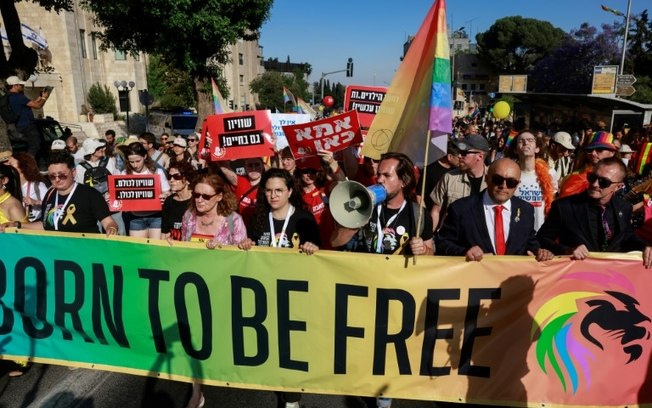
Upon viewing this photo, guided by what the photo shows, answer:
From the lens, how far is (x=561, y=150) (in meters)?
7.33

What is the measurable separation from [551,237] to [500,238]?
0.58 metres

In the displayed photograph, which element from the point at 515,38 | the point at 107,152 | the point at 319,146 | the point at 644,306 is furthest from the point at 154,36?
the point at 515,38

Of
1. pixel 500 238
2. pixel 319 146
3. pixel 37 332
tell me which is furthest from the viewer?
pixel 319 146

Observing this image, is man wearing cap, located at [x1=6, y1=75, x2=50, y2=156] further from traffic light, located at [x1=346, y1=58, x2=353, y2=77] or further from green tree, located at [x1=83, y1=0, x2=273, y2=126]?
traffic light, located at [x1=346, y1=58, x2=353, y2=77]

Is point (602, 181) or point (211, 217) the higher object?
point (602, 181)

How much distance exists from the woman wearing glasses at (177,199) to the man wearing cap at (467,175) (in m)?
2.46

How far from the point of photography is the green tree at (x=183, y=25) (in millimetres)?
16250

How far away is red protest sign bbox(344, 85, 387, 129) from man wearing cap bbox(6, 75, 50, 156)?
4.99 m

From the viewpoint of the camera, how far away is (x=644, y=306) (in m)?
3.02

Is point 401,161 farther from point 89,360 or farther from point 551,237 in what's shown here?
point 89,360

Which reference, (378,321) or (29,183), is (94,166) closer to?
(29,183)

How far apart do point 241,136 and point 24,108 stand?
226 inches

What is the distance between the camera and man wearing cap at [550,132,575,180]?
7.00 m

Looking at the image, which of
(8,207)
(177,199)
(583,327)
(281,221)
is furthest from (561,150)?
(8,207)
